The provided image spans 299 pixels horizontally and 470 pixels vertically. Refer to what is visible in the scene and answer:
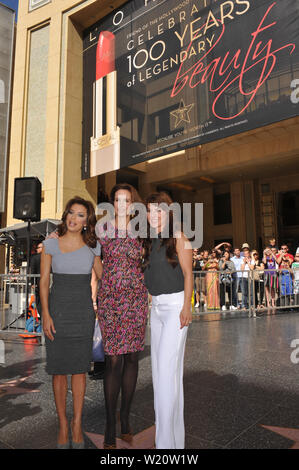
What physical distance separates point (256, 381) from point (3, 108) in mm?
15728

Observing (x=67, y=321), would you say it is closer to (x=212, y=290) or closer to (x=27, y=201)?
(x=27, y=201)

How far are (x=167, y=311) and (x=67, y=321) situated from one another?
695 millimetres

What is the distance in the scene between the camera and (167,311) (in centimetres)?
213

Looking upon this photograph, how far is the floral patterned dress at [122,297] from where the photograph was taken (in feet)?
7.30

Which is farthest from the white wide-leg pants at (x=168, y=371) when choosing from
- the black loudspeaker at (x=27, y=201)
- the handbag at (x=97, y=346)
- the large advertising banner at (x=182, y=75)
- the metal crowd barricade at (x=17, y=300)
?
the large advertising banner at (x=182, y=75)

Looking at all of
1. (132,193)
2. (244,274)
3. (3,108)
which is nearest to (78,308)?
(132,193)

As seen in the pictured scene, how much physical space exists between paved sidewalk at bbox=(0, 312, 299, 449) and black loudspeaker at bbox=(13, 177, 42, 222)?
363 cm

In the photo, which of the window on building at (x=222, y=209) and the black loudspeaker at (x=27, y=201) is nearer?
the black loudspeaker at (x=27, y=201)

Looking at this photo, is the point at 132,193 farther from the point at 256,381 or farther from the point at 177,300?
the point at 256,381

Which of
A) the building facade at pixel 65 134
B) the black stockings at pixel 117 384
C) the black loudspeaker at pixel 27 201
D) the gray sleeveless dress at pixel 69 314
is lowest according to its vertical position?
the black stockings at pixel 117 384

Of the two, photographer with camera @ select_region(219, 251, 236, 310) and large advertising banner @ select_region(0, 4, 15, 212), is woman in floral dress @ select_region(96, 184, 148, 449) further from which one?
large advertising banner @ select_region(0, 4, 15, 212)

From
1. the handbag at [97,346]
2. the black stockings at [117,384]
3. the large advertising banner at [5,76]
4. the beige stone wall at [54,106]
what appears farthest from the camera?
the large advertising banner at [5,76]

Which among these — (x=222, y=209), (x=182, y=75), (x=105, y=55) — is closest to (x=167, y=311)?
(x=182, y=75)

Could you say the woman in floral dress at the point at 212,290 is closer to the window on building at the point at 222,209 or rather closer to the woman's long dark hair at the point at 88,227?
the woman's long dark hair at the point at 88,227
